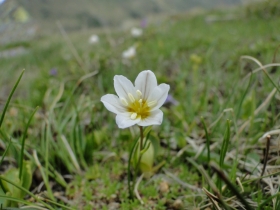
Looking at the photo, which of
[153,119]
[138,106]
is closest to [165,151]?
[138,106]

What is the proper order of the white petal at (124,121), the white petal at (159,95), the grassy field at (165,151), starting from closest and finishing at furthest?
the white petal at (124,121) → the white petal at (159,95) → the grassy field at (165,151)

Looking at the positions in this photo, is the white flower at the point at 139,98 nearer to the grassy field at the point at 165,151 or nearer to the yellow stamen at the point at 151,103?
the yellow stamen at the point at 151,103

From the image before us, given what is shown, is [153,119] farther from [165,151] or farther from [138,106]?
[165,151]

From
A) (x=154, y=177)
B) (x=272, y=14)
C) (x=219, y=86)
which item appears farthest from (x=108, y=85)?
(x=272, y=14)

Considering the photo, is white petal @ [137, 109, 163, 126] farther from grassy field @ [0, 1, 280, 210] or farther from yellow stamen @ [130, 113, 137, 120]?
grassy field @ [0, 1, 280, 210]

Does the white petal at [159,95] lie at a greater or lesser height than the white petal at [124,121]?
greater

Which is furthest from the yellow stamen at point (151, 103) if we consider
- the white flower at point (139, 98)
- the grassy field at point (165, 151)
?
the grassy field at point (165, 151)

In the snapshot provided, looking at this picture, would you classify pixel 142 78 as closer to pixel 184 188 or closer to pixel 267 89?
pixel 184 188
